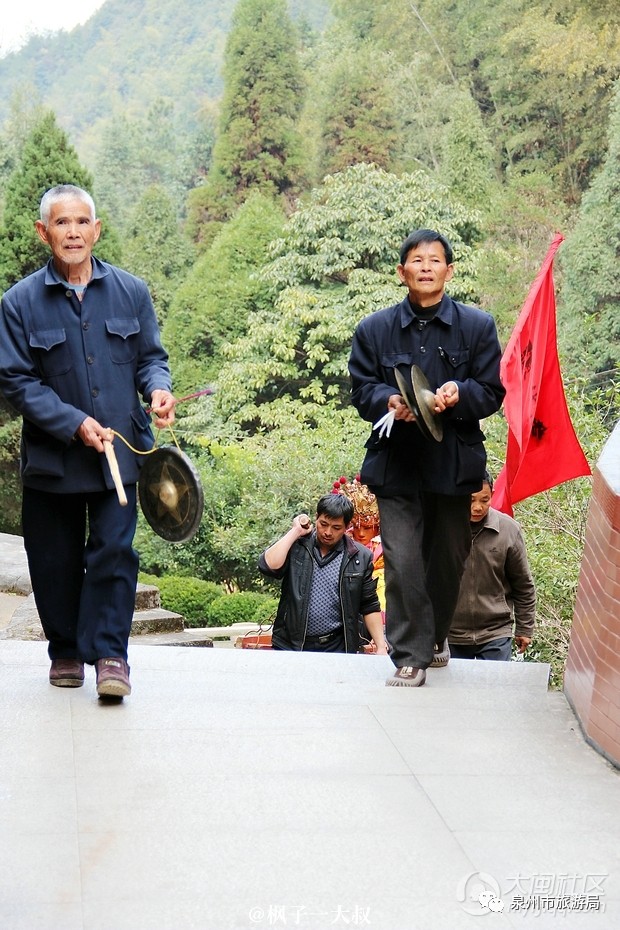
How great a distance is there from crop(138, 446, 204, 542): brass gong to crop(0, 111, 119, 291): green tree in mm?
20416

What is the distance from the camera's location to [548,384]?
7.95 metres

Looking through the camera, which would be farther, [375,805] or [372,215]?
[372,215]

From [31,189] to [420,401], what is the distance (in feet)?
71.7

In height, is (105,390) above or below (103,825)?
above

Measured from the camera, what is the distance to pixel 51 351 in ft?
14.7

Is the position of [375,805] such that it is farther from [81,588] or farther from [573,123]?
[573,123]

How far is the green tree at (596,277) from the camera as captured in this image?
93.2ft

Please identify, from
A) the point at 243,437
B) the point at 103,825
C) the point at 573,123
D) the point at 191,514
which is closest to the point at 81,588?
the point at 191,514

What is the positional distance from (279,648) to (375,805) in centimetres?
309

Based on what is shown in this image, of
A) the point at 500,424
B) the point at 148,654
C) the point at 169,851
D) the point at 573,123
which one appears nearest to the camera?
the point at 169,851

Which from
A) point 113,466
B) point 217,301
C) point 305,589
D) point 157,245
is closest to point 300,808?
point 113,466

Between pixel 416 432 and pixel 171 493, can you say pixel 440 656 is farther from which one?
pixel 171 493

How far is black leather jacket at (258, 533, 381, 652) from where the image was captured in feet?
21.0

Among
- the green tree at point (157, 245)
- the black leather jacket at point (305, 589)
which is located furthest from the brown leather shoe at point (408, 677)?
the green tree at point (157, 245)
